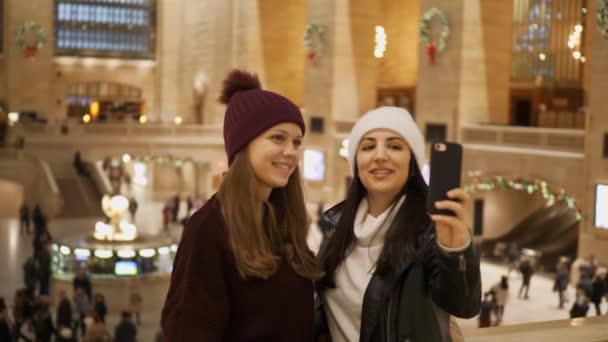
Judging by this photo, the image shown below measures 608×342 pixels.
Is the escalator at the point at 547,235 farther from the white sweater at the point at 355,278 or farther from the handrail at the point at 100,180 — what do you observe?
the white sweater at the point at 355,278

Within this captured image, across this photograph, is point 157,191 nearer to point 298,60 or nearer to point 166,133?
point 166,133

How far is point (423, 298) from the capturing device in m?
2.79

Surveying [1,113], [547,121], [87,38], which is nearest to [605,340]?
[547,121]

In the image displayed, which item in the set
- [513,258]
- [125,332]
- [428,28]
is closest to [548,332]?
[125,332]

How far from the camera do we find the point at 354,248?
10.3 ft

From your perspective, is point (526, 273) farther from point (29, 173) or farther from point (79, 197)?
point (29, 173)

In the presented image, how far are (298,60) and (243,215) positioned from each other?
36000 mm

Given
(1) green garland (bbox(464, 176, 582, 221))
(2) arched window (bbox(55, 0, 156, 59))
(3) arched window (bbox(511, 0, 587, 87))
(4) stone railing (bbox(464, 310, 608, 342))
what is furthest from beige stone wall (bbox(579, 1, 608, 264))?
(2) arched window (bbox(55, 0, 156, 59))

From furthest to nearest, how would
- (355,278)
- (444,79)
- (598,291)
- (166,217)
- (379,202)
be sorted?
(166,217)
(444,79)
(598,291)
(379,202)
(355,278)

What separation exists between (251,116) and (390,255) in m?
0.69

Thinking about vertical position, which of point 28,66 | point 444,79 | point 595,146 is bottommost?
point 595,146

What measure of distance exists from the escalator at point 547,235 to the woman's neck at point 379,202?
764 inches

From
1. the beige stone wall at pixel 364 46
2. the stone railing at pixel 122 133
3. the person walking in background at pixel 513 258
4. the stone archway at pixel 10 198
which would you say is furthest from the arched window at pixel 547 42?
the stone archway at pixel 10 198

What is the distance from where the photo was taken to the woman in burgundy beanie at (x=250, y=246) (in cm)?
268
